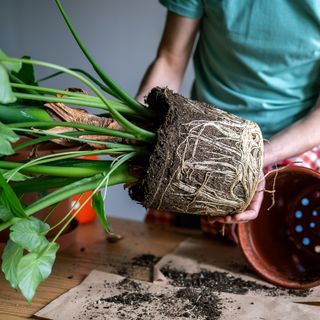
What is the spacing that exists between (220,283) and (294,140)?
296 mm

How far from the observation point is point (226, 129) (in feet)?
2.80

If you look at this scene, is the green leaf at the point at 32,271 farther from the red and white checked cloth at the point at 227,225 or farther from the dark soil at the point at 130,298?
the red and white checked cloth at the point at 227,225

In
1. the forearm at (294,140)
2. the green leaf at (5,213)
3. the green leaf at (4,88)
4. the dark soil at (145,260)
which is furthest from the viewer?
the dark soil at (145,260)

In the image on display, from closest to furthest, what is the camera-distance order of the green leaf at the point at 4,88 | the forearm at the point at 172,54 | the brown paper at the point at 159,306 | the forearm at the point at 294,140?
1. the green leaf at the point at 4,88
2. the brown paper at the point at 159,306
3. the forearm at the point at 294,140
4. the forearm at the point at 172,54

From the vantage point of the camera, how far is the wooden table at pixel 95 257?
91 centimetres

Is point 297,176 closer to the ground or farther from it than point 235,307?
farther from it

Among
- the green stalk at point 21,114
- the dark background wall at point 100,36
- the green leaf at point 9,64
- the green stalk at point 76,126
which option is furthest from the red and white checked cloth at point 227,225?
the dark background wall at point 100,36

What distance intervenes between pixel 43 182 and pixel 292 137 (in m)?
0.46

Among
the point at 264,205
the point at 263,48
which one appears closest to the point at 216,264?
the point at 264,205

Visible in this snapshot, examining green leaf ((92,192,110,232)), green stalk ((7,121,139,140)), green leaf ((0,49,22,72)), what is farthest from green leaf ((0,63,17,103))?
green leaf ((92,192,110,232))

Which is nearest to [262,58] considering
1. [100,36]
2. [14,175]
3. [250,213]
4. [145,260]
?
[250,213]

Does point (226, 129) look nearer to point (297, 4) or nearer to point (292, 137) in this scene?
point (292, 137)

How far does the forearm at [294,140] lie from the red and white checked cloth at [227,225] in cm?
8

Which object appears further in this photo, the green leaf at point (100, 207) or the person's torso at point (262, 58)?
the person's torso at point (262, 58)
